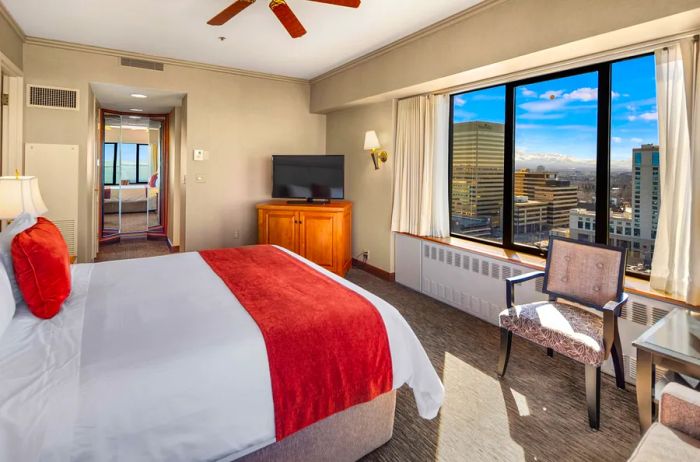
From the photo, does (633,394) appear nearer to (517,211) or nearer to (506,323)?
(506,323)

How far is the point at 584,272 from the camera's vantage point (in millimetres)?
2646

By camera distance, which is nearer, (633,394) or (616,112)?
(633,394)

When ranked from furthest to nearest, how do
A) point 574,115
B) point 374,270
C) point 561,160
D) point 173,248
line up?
point 173,248
point 374,270
point 561,160
point 574,115

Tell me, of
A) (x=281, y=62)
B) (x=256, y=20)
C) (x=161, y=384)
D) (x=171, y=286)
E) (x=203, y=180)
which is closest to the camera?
(x=161, y=384)

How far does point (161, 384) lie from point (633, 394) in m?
2.66

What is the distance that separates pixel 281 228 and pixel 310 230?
1.27 feet

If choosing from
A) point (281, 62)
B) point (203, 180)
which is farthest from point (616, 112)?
point (203, 180)

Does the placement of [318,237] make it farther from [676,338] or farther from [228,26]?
[676,338]

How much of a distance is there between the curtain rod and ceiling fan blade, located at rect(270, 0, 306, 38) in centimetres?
182

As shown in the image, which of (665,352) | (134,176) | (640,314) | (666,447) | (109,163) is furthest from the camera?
(134,176)

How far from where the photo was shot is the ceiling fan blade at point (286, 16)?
2629 millimetres

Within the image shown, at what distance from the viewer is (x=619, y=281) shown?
2447 mm

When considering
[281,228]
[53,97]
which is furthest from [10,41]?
[281,228]

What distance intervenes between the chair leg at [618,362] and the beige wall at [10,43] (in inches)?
207
